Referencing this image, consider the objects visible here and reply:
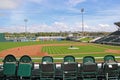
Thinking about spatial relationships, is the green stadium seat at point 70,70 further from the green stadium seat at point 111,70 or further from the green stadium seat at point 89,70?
the green stadium seat at point 111,70

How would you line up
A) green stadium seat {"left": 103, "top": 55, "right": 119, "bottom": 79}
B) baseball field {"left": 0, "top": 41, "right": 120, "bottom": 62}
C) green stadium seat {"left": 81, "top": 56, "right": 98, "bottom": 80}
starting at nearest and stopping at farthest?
green stadium seat {"left": 81, "top": 56, "right": 98, "bottom": 80}, green stadium seat {"left": 103, "top": 55, "right": 119, "bottom": 79}, baseball field {"left": 0, "top": 41, "right": 120, "bottom": 62}

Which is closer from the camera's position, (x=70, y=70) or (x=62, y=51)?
(x=70, y=70)

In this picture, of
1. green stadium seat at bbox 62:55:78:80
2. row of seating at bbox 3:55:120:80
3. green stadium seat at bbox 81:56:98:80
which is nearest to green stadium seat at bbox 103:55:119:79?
row of seating at bbox 3:55:120:80

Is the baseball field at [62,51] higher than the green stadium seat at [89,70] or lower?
lower

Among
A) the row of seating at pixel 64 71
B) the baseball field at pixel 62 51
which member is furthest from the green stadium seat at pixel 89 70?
the baseball field at pixel 62 51

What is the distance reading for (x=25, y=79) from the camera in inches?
416


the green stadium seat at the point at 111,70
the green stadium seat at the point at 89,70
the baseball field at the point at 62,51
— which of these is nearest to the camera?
the green stadium seat at the point at 89,70

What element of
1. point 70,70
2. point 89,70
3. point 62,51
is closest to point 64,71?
point 70,70

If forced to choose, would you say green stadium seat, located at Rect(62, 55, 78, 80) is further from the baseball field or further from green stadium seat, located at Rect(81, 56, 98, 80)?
the baseball field

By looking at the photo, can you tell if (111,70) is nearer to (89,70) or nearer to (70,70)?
(89,70)

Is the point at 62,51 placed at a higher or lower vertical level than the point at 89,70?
lower

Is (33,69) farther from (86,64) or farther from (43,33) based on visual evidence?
(43,33)

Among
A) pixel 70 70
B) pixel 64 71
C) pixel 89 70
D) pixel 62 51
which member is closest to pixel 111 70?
pixel 89 70

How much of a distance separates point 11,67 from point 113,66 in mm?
3818
